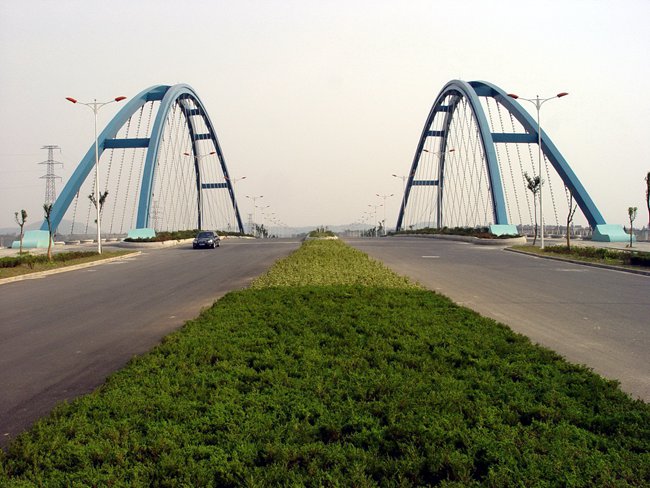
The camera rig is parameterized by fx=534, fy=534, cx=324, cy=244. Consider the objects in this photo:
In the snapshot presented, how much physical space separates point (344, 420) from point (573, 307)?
849 centimetres

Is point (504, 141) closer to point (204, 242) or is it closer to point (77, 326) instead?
point (204, 242)

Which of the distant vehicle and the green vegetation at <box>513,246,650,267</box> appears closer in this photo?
the green vegetation at <box>513,246,650,267</box>

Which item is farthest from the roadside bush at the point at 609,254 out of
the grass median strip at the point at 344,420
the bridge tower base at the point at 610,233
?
the grass median strip at the point at 344,420

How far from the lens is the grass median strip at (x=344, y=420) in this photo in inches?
135

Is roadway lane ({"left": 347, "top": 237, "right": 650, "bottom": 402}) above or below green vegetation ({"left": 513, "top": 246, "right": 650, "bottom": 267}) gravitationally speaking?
below

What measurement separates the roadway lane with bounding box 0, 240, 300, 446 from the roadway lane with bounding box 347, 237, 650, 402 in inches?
229

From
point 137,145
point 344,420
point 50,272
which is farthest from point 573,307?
point 137,145

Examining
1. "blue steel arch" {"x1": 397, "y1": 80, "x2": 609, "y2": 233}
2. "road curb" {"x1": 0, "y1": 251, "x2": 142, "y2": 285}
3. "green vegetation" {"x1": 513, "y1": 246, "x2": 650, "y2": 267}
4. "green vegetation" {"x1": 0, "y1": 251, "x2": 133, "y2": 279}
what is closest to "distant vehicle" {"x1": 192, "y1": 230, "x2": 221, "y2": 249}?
"road curb" {"x1": 0, "y1": 251, "x2": 142, "y2": 285}

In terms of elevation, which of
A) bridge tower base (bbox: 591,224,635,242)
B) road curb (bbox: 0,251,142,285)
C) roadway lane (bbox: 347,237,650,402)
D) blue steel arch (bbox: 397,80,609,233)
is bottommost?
road curb (bbox: 0,251,142,285)

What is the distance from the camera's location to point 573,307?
11078 millimetres

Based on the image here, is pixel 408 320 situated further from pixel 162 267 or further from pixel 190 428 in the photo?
pixel 162 267

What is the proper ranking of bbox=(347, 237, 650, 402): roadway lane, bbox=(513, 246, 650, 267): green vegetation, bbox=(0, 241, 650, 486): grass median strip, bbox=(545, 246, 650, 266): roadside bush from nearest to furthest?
bbox=(0, 241, 650, 486): grass median strip < bbox=(347, 237, 650, 402): roadway lane < bbox=(545, 246, 650, 266): roadside bush < bbox=(513, 246, 650, 267): green vegetation

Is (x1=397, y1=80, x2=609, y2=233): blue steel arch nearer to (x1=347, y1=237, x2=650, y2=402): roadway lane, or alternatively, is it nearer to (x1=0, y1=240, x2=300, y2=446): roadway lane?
(x1=347, y1=237, x2=650, y2=402): roadway lane

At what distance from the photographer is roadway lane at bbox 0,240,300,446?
576cm
